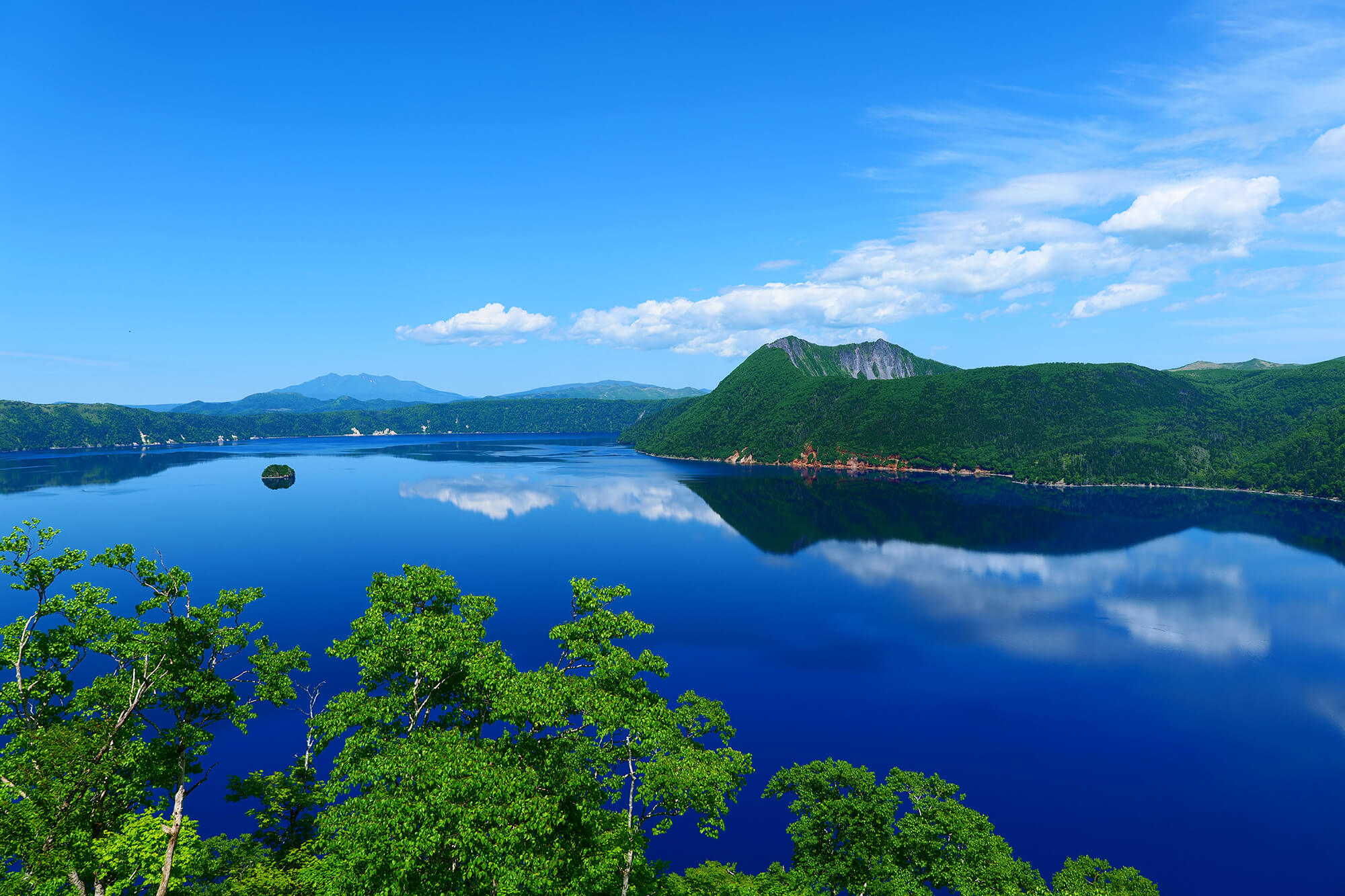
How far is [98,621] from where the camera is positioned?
74.2 feet

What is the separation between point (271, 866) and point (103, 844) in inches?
423

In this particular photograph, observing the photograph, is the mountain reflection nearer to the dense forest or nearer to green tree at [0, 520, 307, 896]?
the dense forest

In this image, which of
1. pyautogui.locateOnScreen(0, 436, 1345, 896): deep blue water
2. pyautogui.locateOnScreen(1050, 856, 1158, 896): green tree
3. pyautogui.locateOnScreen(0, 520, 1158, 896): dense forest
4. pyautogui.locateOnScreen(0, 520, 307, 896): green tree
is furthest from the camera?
pyautogui.locateOnScreen(0, 436, 1345, 896): deep blue water

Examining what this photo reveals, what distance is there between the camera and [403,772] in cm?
2106

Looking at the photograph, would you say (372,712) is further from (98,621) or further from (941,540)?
(941,540)

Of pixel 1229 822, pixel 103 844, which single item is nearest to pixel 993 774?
pixel 1229 822

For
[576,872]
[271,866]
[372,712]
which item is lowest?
[271,866]

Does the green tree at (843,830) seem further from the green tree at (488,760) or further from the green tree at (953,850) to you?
the green tree at (488,760)

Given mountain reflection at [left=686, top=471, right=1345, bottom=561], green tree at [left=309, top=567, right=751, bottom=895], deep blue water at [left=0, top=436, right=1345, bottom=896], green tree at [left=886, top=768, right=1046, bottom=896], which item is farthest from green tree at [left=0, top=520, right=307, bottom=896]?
mountain reflection at [left=686, top=471, right=1345, bottom=561]

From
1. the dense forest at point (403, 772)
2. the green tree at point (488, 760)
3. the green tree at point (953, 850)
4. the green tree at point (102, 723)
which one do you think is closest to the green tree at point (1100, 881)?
the dense forest at point (403, 772)

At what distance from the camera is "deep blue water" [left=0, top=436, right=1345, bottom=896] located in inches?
1977

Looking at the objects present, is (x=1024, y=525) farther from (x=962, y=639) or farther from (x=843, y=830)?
(x=843, y=830)

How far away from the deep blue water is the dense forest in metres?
19.3

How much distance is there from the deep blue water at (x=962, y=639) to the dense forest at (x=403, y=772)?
19.3 metres
